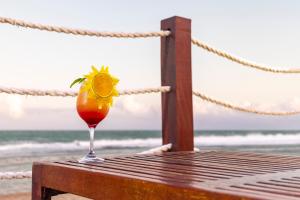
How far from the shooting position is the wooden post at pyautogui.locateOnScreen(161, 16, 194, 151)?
1807 mm

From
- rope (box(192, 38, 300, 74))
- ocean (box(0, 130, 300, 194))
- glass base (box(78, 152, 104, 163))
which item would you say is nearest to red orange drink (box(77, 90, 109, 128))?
glass base (box(78, 152, 104, 163))

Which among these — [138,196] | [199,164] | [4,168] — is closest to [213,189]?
[138,196]

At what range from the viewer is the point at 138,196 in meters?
0.84

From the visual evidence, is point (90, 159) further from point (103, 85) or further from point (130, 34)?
point (130, 34)

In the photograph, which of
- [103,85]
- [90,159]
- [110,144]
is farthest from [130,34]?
[110,144]

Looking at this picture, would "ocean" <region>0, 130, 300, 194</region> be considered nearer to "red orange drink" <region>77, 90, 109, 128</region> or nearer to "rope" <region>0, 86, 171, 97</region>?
"rope" <region>0, 86, 171, 97</region>

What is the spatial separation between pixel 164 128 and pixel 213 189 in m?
1.15

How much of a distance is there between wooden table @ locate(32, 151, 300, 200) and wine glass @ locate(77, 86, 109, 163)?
2.5 inches

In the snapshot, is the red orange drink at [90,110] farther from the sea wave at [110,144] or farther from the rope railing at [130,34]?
the sea wave at [110,144]

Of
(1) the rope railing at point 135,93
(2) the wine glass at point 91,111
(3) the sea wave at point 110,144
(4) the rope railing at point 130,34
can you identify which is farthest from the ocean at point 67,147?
(2) the wine glass at point 91,111

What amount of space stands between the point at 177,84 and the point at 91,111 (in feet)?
2.07

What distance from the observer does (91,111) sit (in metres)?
1.27

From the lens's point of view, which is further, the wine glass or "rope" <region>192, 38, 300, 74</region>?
"rope" <region>192, 38, 300, 74</region>

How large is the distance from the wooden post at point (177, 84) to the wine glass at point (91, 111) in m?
0.56
